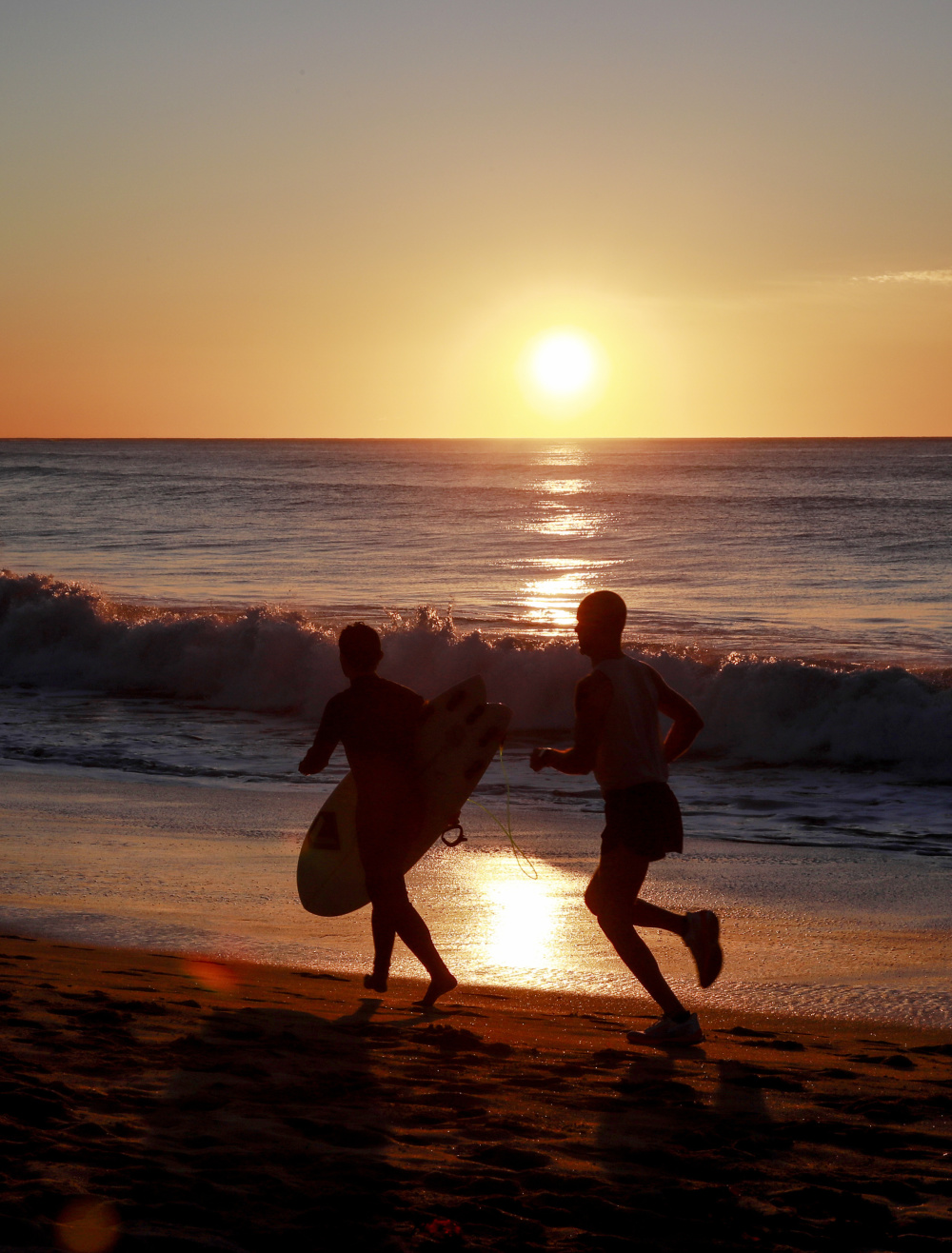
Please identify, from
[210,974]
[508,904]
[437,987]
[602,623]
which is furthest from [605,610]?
[508,904]

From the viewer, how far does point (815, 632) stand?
18.5 meters

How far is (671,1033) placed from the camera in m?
4.35

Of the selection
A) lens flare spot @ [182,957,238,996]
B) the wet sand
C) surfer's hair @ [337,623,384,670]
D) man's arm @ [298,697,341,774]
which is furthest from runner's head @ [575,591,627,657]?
lens flare spot @ [182,957,238,996]

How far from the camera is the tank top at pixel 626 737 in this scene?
4.32 meters

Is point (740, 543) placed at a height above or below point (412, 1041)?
above

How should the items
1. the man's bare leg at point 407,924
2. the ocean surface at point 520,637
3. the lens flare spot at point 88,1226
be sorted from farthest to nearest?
the ocean surface at point 520,637 < the man's bare leg at point 407,924 < the lens flare spot at point 88,1226

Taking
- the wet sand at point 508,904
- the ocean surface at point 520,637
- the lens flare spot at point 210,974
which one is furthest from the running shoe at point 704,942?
the ocean surface at point 520,637

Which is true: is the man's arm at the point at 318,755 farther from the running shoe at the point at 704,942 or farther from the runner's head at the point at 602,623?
the running shoe at the point at 704,942

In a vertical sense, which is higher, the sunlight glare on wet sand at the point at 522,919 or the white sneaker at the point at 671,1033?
the white sneaker at the point at 671,1033

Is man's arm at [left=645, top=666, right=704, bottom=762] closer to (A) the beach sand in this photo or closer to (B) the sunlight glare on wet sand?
(A) the beach sand

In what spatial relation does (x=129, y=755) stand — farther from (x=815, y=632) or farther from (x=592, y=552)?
(x=592, y=552)

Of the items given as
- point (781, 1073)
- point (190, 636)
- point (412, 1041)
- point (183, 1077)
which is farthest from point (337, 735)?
point (190, 636)

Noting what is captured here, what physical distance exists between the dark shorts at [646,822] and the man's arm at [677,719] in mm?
163

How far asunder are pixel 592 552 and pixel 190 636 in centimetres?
1694
